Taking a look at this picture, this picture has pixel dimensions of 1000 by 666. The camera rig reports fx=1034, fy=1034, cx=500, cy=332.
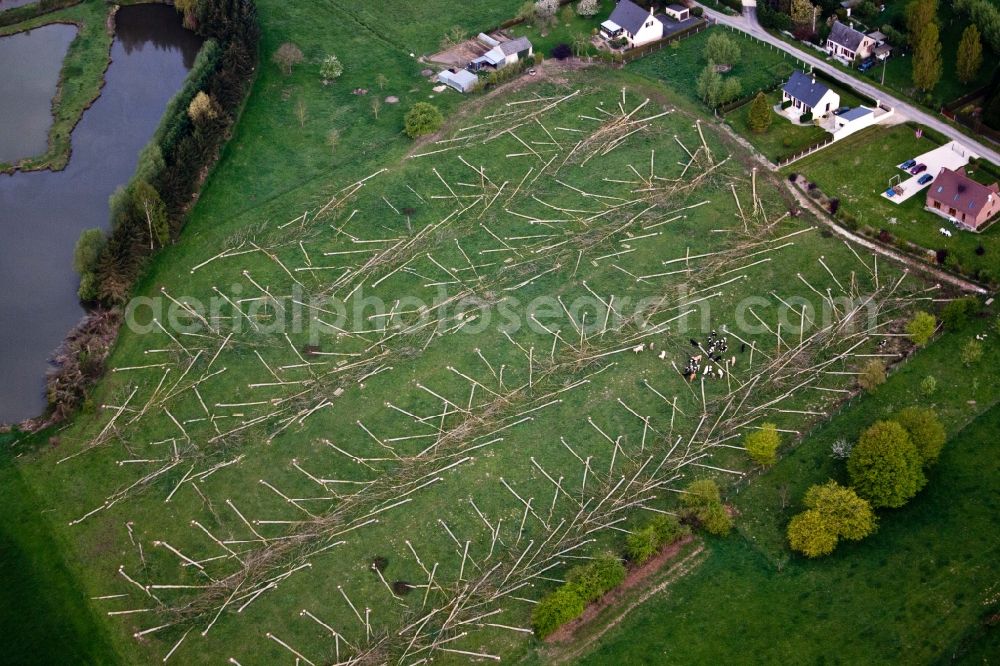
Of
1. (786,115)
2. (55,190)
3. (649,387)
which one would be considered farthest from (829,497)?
(55,190)

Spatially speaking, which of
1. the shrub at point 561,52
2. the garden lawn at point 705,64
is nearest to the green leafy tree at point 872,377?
the garden lawn at point 705,64

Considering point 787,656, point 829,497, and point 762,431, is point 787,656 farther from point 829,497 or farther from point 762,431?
point 762,431

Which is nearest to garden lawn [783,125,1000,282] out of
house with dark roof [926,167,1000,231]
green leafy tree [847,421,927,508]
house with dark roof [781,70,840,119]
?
house with dark roof [926,167,1000,231]

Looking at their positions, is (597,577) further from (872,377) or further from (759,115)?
(759,115)

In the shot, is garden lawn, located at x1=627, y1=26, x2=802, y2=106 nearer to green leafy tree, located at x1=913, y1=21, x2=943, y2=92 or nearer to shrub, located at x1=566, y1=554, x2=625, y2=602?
green leafy tree, located at x1=913, y1=21, x2=943, y2=92

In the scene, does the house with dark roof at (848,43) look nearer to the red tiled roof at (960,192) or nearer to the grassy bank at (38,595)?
the red tiled roof at (960,192)

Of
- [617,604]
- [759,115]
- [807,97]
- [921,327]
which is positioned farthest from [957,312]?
[617,604]
